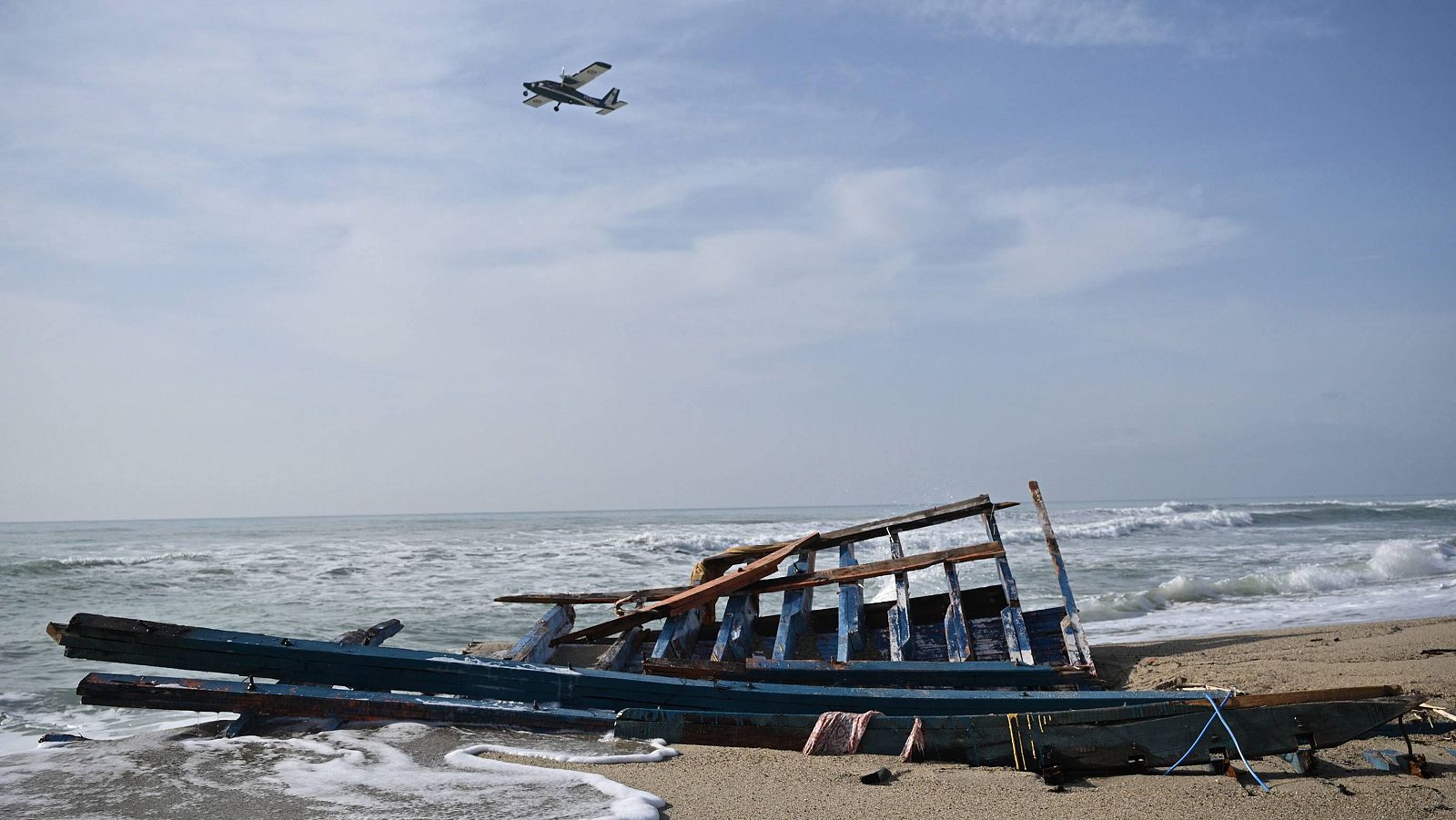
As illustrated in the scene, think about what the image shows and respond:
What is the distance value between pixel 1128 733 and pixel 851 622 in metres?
2.84

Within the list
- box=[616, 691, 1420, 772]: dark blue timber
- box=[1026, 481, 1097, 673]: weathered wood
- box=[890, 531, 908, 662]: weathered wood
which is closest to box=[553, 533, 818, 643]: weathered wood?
box=[890, 531, 908, 662]: weathered wood

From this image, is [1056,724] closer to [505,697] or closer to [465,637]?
[505,697]

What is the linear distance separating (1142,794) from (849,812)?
1.31 m

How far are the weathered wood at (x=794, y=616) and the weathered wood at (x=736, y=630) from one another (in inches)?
10.1

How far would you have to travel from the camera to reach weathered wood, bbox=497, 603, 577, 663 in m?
6.34

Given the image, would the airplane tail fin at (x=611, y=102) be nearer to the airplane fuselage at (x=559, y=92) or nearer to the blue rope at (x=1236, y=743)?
the airplane fuselage at (x=559, y=92)

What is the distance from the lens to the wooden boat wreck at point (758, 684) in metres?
4.09

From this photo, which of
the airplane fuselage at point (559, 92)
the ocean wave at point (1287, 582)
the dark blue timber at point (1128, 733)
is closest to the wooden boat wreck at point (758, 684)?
the dark blue timber at point (1128, 733)

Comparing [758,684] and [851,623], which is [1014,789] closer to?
[758,684]

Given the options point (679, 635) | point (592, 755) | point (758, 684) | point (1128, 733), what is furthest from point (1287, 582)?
point (592, 755)

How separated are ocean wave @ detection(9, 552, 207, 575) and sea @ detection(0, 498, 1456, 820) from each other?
147 millimetres

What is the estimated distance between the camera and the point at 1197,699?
4.12 metres

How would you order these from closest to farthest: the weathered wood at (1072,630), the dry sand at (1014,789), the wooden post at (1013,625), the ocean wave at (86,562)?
the dry sand at (1014,789) → the weathered wood at (1072,630) → the wooden post at (1013,625) → the ocean wave at (86,562)

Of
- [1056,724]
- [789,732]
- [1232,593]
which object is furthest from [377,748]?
[1232,593]
